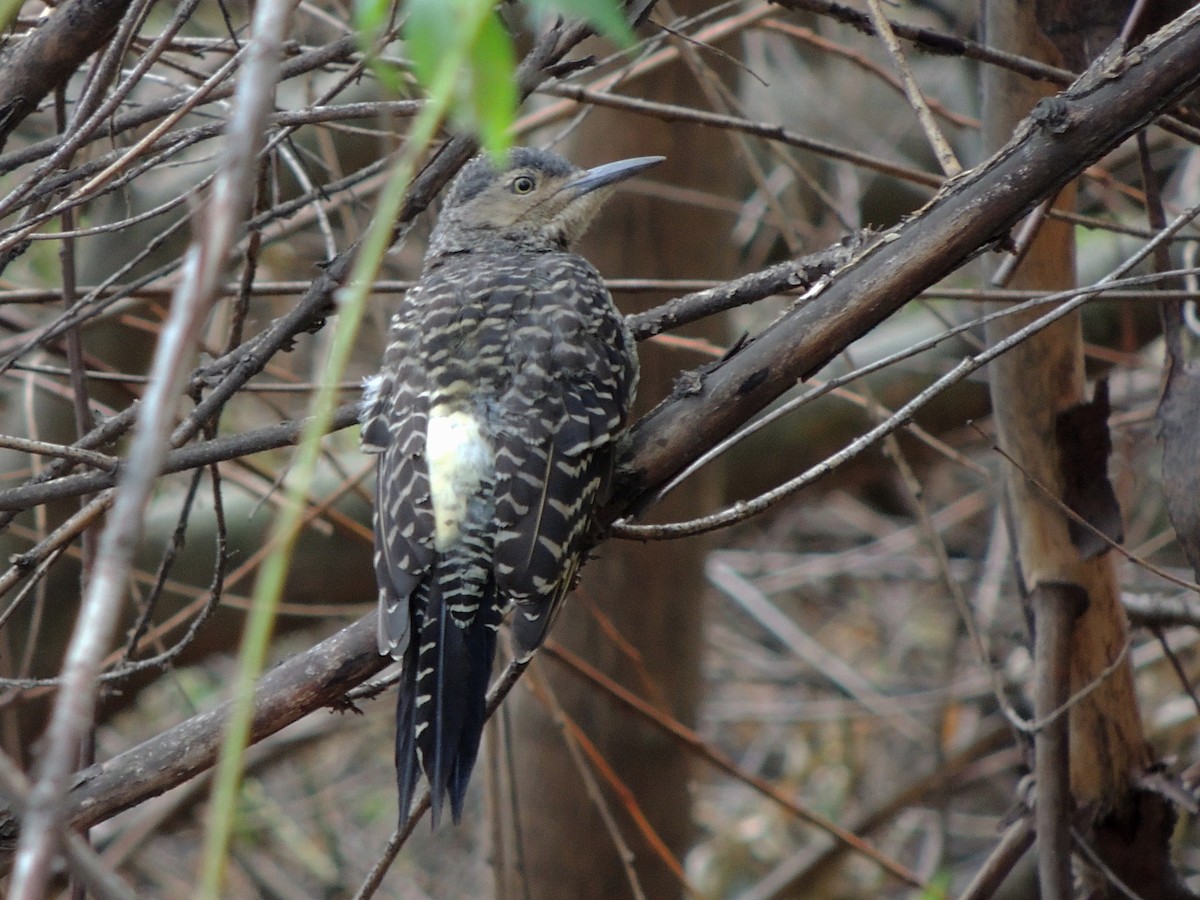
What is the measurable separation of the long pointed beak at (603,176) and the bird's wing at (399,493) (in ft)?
2.70

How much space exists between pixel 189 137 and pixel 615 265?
7.61 feet

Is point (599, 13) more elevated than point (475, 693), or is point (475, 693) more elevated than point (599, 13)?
point (599, 13)

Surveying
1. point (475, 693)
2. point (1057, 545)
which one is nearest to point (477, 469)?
point (475, 693)

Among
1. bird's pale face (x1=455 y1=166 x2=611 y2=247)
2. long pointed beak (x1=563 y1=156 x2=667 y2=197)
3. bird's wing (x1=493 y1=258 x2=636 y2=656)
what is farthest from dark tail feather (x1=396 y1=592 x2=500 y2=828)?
bird's pale face (x1=455 y1=166 x2=611 y2=247)

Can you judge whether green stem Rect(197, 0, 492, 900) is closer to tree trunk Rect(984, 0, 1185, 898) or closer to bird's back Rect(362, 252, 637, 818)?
bird's back Rect(362, 252, 637, 818)

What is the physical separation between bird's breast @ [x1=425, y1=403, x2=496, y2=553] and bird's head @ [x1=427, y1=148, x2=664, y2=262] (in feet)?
3.31

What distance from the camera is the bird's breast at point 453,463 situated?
99.7 inches

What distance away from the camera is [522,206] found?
369 centimetres

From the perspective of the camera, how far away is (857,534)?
25.9ft

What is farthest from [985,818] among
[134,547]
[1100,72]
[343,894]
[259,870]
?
[134,547]

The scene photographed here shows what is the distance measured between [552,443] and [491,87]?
1.72m

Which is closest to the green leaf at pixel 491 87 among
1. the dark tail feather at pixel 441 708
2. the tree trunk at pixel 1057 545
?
the dark tail feather at pixel 441 708

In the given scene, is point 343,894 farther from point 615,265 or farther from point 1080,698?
point 1080,698

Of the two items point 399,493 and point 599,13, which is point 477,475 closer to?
point 399,493
